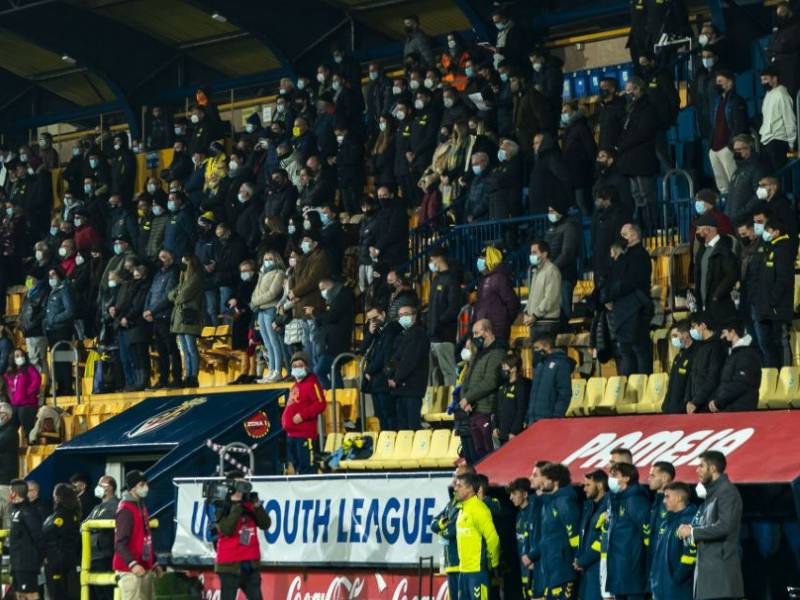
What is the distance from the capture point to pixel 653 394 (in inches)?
704

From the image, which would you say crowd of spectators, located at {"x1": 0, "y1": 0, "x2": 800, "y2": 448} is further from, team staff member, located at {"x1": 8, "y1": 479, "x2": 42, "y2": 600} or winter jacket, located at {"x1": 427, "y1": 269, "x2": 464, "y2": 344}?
team staff member, located at {"x1": 8, "y1": 479, "x2": 42, "y2": 600}

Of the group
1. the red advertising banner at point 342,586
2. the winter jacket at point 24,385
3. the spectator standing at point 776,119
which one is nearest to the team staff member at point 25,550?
the red advertising banner at point 342,586

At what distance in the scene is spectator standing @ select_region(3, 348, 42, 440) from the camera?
83.8 ft

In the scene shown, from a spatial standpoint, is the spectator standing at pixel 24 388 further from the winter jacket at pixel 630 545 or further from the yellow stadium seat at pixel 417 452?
the winter jacket at pixel 630 545

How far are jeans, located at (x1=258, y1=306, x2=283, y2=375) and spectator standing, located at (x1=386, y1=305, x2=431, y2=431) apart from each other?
3.49 metres

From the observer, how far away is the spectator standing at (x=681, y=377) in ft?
52.5

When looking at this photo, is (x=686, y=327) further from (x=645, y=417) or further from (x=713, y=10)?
(x=713, y=10)

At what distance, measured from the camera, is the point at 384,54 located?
31.1 m

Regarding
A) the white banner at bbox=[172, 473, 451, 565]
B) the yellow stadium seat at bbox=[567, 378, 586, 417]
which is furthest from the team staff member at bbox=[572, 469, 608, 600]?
the yellow stadium seat at bbox=[567, 378, 586, 417]

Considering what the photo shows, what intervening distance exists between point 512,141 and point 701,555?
994cm

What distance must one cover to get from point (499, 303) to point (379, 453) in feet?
6.75

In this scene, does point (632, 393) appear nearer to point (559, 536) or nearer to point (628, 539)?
point (559, 536)

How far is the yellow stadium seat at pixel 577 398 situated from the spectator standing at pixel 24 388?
969cm

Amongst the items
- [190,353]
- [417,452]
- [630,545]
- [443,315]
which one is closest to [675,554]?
[630,545]
